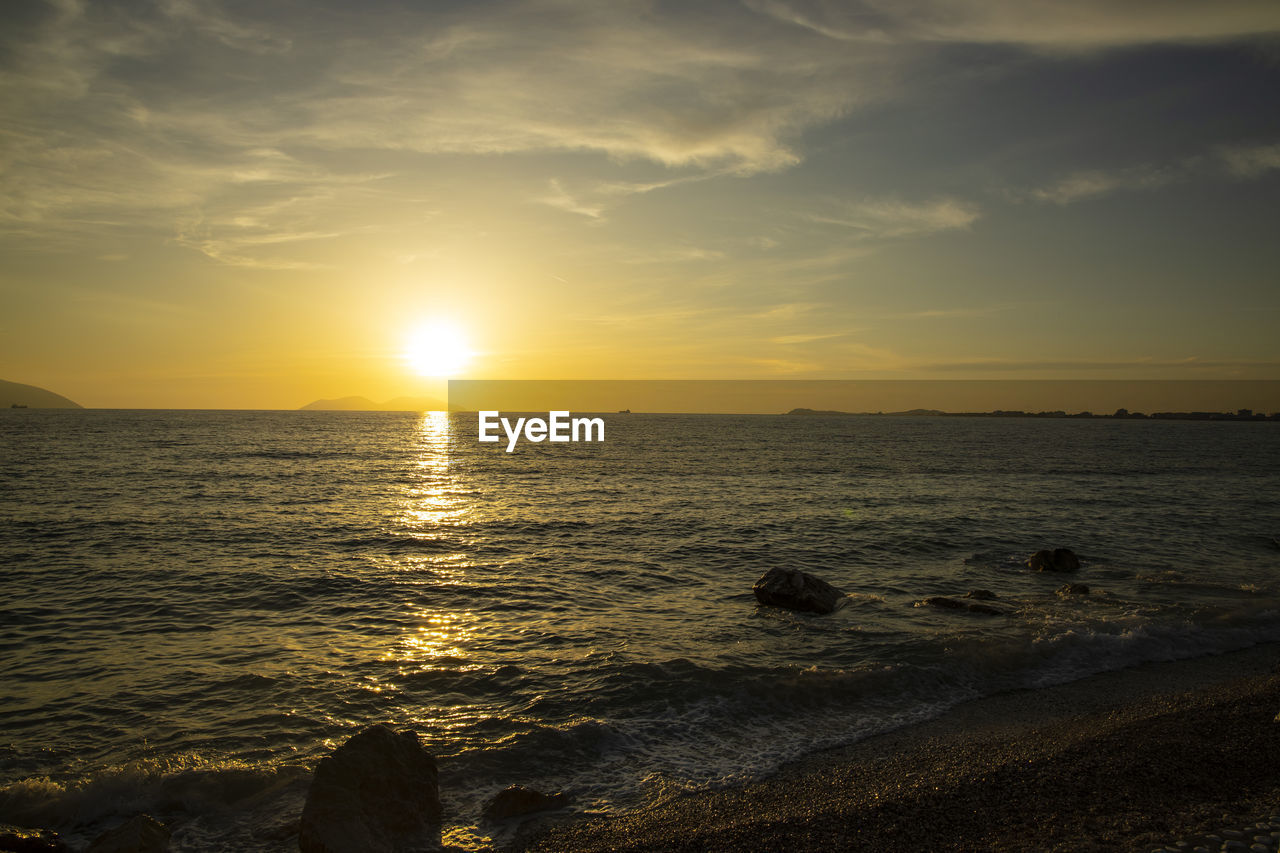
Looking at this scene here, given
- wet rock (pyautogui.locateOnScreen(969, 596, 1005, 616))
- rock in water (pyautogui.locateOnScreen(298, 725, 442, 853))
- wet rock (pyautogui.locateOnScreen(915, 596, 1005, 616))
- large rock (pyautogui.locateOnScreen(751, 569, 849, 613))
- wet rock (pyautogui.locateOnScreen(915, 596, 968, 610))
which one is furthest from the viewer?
wet rock (pyautogui.locateOnScreen(915, 596, 968, 610))

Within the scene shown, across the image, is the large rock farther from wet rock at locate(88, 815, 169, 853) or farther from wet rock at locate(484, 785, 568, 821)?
wet rock at locate(88, 815, 169, 853)

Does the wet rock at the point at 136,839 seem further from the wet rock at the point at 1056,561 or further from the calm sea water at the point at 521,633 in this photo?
the wet rock at the point at 1056,561

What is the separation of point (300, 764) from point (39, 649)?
10078mm

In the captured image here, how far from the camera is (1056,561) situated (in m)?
24.6

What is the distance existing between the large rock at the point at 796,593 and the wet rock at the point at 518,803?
435 inches

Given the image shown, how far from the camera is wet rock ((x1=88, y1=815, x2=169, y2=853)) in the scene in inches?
302

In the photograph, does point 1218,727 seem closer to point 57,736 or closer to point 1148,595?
point 1148,595

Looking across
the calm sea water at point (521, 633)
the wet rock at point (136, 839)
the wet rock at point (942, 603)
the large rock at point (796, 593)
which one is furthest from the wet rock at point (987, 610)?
the wet rock at point (136, 839)

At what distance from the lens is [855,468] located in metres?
69.1

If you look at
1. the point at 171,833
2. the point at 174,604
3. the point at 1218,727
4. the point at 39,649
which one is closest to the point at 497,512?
the point at 174,604

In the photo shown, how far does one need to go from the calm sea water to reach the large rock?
637 mm

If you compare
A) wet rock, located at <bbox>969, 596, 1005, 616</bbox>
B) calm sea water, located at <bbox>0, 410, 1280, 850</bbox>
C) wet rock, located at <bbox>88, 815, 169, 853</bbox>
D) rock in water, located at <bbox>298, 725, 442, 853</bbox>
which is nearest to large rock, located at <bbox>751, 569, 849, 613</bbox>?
calm sea water, located at <bbox>0, 410, 1280, 850</bbox>

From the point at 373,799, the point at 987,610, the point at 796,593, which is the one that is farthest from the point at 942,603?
the point at 373,799

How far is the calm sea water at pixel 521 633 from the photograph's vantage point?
10352 millimetres
